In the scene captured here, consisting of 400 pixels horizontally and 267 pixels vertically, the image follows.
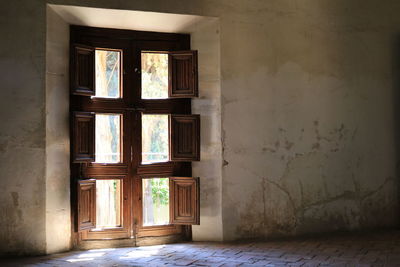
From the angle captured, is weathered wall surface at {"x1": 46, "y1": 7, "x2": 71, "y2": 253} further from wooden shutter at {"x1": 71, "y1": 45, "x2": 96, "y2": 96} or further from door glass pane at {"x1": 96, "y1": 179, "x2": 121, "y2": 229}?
door glass pane at {"x1": 96, "y1": 179, "x2": 121, "y2": 229}

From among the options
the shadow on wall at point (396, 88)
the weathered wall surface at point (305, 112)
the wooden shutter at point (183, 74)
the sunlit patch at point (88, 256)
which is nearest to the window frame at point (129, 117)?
the wooden shutter at point (183, 74)

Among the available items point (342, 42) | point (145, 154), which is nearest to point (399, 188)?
point (342, 42)

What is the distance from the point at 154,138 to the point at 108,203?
0.89 meters

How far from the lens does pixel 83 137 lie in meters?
4.82

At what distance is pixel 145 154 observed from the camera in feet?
17.1

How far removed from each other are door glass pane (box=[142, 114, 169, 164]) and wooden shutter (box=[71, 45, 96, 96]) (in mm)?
721

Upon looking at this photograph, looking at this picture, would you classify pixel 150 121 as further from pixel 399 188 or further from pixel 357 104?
pixel 399 188

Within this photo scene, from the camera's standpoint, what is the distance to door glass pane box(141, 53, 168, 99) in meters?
5.26

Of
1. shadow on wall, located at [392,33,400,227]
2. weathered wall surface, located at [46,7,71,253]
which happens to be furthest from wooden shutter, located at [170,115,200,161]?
shadow on wall, located at [392,33,400,227]

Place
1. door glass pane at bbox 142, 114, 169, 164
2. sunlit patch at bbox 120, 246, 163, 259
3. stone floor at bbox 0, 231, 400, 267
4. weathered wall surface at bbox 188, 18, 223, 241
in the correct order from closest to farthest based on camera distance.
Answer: stone floor at bbox 0, 231, 400, 267
sunlit patch at bbox 120, 246, 163, 259
weathered wall surface at bbox 188, 18, 223, 241
door glass pane at bbox 142, 114, 169, 164

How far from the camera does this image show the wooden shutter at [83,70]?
4.75 meters

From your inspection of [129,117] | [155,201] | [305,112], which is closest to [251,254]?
[155,201]

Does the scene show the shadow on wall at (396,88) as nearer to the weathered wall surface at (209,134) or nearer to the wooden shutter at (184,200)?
the weathered wall surface at (209,134)

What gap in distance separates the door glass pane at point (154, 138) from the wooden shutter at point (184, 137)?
7.7 inches
